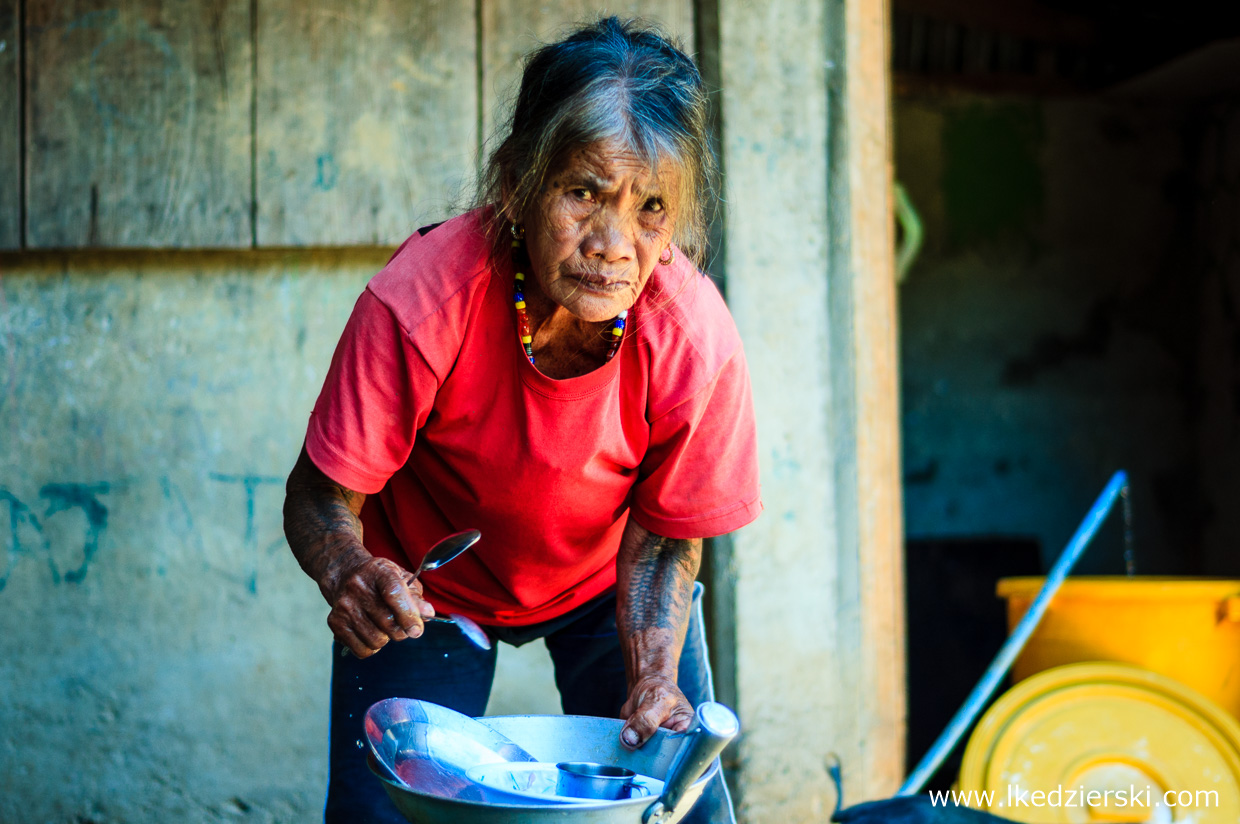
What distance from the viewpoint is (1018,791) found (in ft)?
8.17

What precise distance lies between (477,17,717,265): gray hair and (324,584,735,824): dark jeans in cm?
65

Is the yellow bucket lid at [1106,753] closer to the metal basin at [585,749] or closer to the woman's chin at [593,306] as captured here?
the metal basin at [585,749]

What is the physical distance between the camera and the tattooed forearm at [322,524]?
126cm

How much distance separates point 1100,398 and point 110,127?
3963 millimetres

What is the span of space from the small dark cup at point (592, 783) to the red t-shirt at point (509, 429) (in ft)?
1.38

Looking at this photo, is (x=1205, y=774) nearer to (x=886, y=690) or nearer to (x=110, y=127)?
(x=886, y=690)

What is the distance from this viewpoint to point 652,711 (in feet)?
4.20

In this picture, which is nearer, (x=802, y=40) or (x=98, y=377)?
(x=98, y=377)

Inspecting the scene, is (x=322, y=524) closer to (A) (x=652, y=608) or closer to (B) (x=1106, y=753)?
(A) (x=652, y=608)

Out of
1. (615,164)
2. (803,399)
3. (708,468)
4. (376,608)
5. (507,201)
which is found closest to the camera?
(376,608)

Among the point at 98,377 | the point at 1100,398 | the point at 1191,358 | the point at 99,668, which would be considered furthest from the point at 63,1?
the point at 1191,358

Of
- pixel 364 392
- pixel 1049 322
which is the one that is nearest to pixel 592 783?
pixel 364 392

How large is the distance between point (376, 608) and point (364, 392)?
32 cm

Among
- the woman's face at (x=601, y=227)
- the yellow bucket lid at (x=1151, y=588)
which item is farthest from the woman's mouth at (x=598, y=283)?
the yellow bucket lid at (x=1151, y=588)
